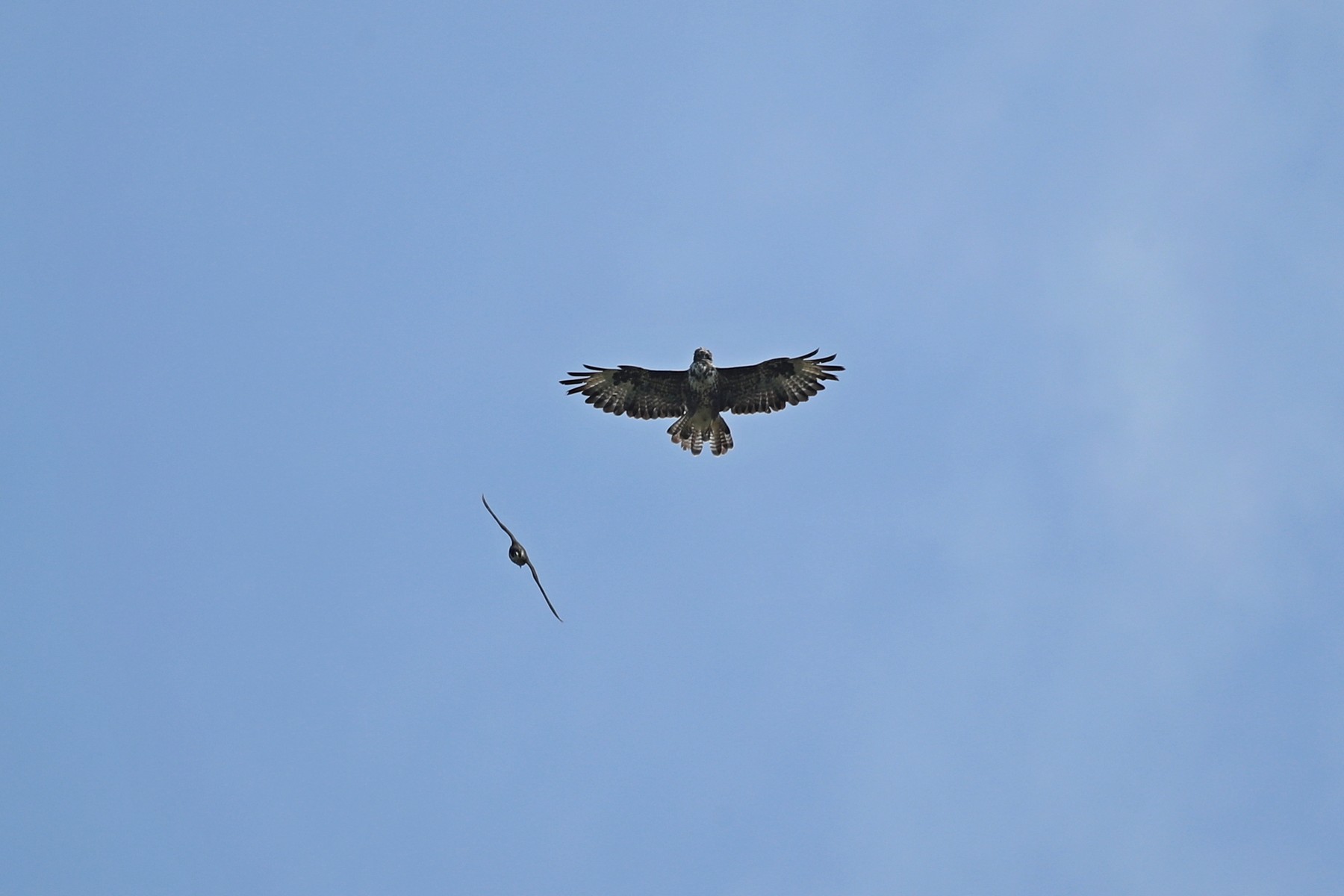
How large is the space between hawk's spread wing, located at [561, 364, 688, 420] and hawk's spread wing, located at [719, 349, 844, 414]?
1.01 meters

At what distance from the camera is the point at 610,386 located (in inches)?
Result: 1038

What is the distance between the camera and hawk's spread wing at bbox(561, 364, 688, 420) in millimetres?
26219

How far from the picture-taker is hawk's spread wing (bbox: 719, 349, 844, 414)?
2564 centimetres

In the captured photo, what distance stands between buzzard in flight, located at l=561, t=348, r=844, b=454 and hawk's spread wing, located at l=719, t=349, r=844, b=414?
15 mm

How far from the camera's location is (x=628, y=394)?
26406mm

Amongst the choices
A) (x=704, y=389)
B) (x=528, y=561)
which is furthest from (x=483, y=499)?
(x=704, y=389)

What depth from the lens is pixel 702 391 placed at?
2566cm

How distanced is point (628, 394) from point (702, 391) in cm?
169

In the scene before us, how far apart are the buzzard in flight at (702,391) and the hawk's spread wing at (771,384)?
15 mm

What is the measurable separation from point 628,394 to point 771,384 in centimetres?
296

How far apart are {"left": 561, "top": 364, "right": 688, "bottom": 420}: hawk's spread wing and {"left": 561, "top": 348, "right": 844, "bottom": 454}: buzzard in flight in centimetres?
2

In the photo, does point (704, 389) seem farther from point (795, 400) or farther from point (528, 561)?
point (528, 561)

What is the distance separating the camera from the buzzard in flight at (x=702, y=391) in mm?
25656

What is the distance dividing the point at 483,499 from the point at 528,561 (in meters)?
2.95
